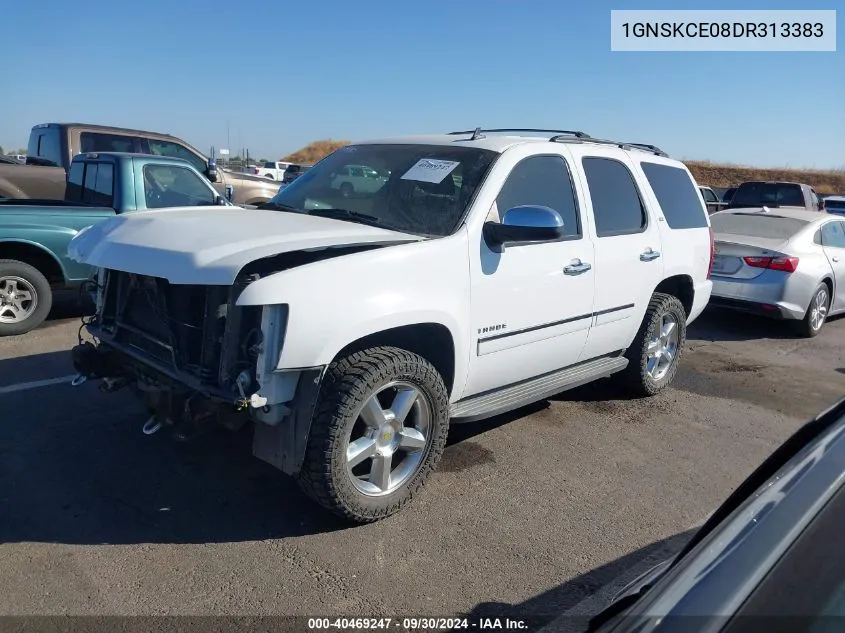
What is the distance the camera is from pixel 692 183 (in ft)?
20.4

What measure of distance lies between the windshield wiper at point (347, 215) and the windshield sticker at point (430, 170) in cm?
38

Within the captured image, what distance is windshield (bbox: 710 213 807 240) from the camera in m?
8.89

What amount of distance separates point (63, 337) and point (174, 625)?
4.85 m

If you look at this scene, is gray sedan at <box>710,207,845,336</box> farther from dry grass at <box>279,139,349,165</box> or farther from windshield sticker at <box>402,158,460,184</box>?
dry grass at <box>279,139,349,165</box>

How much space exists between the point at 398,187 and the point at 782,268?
6023mm

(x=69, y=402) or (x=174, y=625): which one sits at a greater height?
(x=69, y=402)

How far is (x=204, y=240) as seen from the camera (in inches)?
129

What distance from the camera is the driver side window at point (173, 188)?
758 centimetres

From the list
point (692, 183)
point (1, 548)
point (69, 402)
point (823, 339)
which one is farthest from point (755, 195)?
point (1, 548)

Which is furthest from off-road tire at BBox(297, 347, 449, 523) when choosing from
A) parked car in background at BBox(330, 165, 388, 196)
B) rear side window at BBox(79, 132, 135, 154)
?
rear side window at BBox(79, 132, 135, 154)

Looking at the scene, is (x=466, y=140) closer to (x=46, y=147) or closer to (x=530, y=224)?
(x=530, y=224)

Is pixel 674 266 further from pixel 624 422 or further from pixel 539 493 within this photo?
pixel 539 493

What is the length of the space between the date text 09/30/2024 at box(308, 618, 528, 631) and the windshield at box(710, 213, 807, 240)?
733 cm

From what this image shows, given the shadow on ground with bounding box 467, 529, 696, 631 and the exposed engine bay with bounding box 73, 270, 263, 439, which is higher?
the exposed engine bay with bounding box 73, 270, 263, 439
